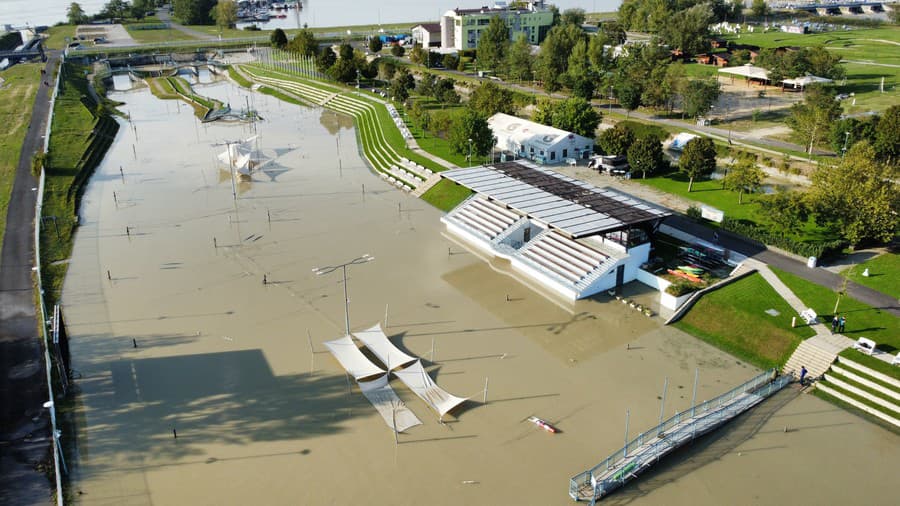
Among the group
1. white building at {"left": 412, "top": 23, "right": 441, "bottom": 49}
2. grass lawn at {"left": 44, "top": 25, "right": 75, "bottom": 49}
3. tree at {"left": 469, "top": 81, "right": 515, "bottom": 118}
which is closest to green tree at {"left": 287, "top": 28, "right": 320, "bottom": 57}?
white building at {"left": 412, "top": 23, "right": 441, "bottom": 49}

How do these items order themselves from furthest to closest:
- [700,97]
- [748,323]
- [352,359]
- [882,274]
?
[700,97], [882,274], [748,323], [352,359]

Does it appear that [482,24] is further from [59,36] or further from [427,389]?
[427,389]

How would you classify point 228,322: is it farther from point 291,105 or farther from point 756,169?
point 291,105

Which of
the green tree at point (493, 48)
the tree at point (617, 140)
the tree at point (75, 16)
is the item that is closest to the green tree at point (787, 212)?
the tree at point (617, 140)

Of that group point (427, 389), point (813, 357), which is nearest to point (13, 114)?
point (427, 389)

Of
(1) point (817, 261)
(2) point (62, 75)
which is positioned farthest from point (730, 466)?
(2) point (62, 75)

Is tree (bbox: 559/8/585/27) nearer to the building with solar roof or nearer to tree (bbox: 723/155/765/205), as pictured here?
tree (bbox: 723/155/765/205)
